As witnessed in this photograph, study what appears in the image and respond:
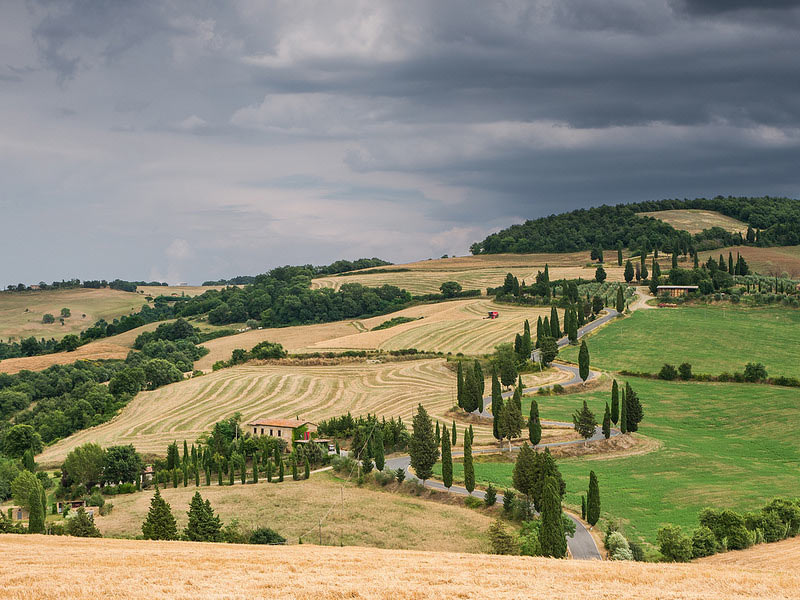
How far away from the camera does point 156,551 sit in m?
34.7

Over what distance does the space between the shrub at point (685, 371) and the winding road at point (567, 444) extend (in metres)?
11.5

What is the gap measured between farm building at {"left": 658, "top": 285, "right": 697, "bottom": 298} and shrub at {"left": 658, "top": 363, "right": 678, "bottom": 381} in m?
47.1

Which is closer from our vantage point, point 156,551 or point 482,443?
point 156,551

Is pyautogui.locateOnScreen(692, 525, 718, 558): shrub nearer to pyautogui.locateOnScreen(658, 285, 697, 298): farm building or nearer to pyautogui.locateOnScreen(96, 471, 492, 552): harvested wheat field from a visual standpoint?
pyautogui.locateOnScreen(96, 471, 492, 552): harvested wheat field

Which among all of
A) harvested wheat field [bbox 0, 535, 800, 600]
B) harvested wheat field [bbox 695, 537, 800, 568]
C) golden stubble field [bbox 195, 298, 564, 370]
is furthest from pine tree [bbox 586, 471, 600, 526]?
golden stubble field [bbox 195, 298, 564, 370]

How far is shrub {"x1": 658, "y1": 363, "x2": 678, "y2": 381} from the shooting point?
4109 inches

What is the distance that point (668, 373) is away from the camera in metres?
104

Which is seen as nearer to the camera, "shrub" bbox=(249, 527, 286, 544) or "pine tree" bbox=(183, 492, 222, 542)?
"pine tree" bbox=(183, 492, 222, 542)

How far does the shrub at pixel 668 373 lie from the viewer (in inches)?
4109

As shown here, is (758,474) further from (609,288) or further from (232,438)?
(609,288)

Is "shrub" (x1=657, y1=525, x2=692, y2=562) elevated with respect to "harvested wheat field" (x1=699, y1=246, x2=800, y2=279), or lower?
lower

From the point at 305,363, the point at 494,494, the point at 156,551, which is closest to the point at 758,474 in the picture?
the point at 494,494

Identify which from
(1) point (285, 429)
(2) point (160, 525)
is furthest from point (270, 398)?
(2) point (160, 525)

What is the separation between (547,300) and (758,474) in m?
89.9
